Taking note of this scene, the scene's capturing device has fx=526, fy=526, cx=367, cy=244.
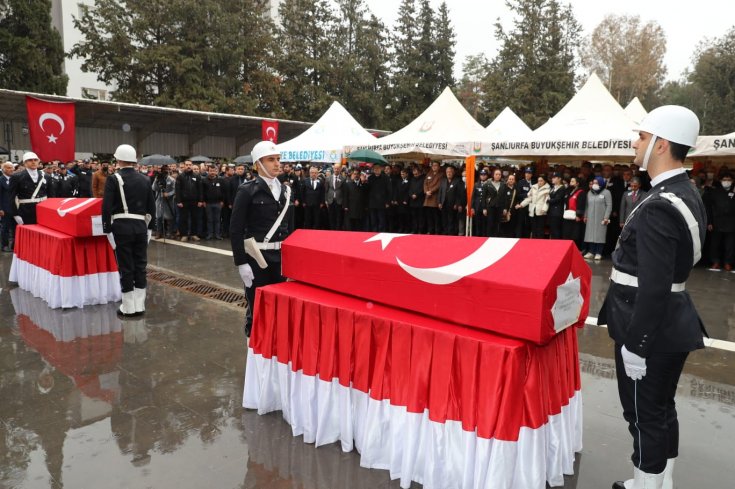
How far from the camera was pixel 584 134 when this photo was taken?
468 inches

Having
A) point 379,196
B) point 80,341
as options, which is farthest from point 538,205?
point 80,341

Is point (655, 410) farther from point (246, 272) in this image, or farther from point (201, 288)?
point (201, 288)

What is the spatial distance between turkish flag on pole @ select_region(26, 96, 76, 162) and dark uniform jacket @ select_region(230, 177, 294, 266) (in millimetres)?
13313

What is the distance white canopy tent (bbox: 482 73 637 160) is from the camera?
442 inches

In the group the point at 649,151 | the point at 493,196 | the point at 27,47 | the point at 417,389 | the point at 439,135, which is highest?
the point at 27,47

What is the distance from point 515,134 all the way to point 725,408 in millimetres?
10040

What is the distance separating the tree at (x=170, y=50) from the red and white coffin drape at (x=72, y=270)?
86.5ft

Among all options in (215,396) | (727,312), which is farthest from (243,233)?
(727,312)

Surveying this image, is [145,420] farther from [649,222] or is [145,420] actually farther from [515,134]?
[515,134]

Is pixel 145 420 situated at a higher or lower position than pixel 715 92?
lower

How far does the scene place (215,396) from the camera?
412 centimetres

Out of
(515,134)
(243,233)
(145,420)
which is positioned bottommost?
(145,420)

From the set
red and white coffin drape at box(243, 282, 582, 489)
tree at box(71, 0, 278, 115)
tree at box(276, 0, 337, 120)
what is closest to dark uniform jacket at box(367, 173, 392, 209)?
red and white coffin drape at box(243, 282, 582, 489)

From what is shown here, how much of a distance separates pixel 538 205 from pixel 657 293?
34.0ft
